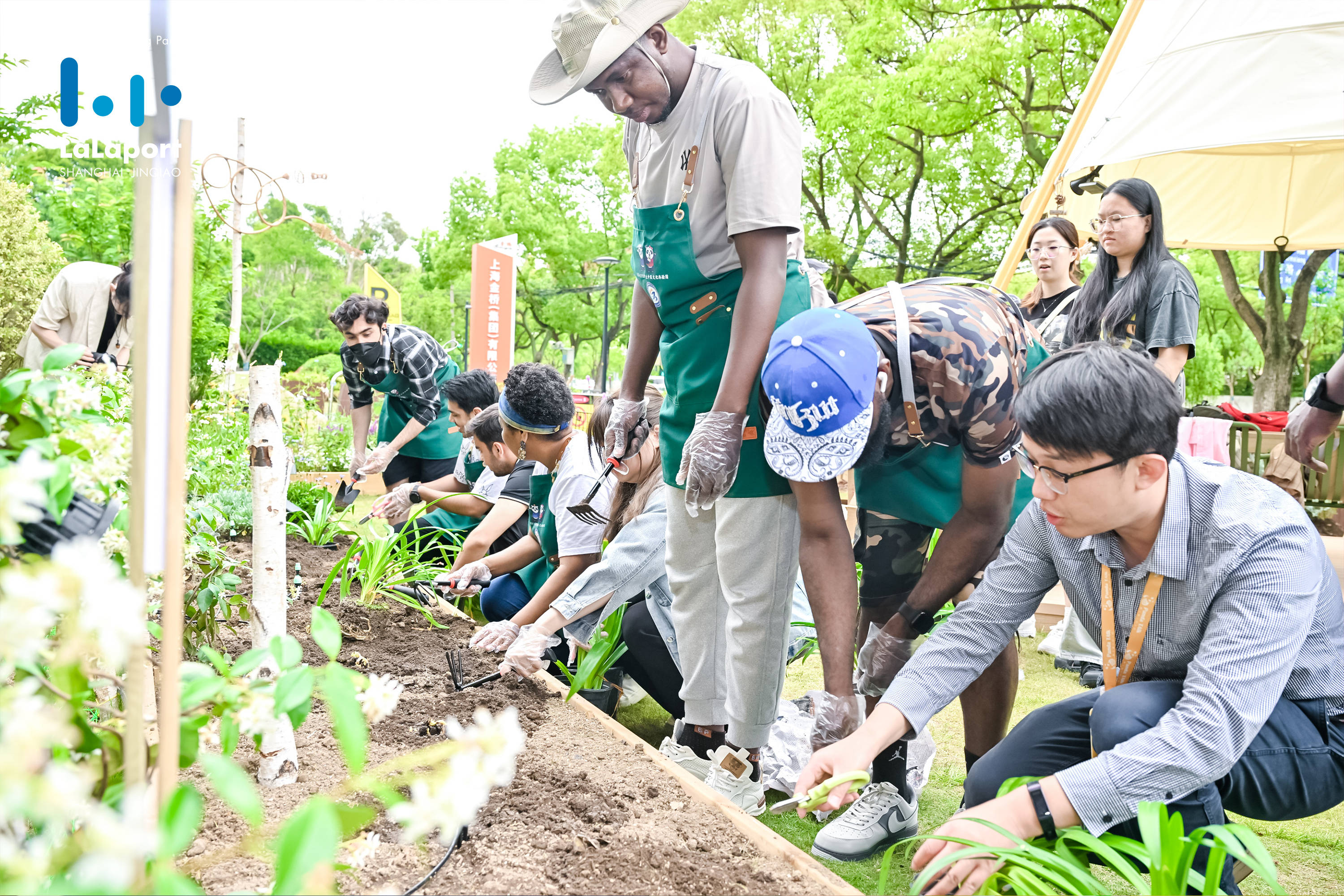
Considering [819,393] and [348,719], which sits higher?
[819,393]

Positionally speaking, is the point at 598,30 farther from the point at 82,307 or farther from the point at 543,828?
the point at 82,307

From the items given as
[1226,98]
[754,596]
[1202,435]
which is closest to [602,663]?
[754,596]

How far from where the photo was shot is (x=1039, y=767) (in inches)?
66.6

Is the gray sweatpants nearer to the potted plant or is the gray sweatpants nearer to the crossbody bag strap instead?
the crossbody bag strap

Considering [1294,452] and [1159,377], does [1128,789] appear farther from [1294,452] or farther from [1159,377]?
[1294,452]

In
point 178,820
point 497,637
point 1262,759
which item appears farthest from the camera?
point 497,637

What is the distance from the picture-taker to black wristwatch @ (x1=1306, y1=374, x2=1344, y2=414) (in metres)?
2.36

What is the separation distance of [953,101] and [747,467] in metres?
Result: 11.4

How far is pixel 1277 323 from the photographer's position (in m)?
11.8

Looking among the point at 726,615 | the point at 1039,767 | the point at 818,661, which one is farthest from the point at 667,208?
the point at 818,661

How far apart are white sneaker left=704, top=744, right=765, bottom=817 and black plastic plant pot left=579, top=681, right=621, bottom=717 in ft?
1.86

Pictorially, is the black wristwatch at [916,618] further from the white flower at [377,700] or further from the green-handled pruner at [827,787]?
the white flower at [377,700]

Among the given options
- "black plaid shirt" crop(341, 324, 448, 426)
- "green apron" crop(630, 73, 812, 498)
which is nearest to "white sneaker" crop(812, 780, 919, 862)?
"green apron" crop(630, 73, 812, 498)

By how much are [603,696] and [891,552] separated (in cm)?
100
